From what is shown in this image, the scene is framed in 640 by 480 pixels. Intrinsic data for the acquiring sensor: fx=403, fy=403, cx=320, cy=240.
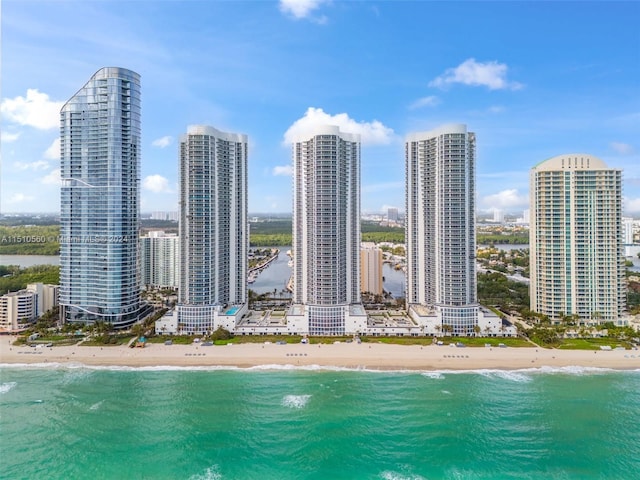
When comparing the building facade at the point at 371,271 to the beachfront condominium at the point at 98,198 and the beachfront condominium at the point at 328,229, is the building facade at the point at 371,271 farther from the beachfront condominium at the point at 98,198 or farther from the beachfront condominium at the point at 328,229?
the beachfront condominium at the point at 98,198

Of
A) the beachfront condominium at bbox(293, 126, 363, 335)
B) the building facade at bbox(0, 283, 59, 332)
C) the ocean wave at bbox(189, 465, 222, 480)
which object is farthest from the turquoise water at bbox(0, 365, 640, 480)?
the building facade at bbox(0, 283, 59, 332)

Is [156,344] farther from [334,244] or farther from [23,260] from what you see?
[23,260]

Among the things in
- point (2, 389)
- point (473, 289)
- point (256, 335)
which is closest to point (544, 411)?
point (473, 289)

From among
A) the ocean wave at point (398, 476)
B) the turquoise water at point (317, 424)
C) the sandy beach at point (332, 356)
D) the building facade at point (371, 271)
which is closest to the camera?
the ocean wave at point (398, 476)

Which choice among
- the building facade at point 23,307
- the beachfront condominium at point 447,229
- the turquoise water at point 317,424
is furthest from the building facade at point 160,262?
the beachfront condominium at point 447,229

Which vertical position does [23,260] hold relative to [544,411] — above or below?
above

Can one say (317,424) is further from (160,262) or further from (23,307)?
(160,262)
